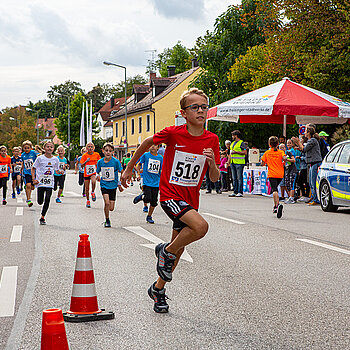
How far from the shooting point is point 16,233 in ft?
36.2

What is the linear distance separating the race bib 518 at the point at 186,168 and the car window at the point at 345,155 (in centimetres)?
943

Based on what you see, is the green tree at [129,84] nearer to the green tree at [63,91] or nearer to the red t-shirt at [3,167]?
the green tree at [63,91]

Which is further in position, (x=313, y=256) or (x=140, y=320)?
(x=313, y=256)

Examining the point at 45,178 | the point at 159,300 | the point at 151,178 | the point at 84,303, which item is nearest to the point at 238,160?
the point at 151,178

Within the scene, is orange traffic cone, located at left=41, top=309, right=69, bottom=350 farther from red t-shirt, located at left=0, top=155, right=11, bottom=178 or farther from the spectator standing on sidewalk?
red t-shirt, located at left=0, top=155, right=11, bottom=178

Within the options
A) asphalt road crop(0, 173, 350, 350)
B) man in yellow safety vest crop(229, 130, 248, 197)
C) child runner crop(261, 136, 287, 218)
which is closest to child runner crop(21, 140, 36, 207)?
asphalt road crop(0, 173, 350, 350)

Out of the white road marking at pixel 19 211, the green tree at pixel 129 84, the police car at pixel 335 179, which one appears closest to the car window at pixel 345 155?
the police car at pixel 335 179

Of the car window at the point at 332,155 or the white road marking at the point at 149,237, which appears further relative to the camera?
the car window at the point at 332,155

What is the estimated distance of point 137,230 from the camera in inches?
444

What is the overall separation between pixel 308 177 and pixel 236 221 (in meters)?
6.20

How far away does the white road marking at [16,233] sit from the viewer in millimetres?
10187

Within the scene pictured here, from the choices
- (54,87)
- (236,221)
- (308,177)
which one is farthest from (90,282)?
(54,87)

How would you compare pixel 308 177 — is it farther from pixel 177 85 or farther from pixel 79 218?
pixel 177 85

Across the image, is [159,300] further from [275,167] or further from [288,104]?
[288,104]
